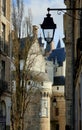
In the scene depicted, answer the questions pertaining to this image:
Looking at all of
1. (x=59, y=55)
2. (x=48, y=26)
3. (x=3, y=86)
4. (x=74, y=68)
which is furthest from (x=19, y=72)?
(x=59, y=55)

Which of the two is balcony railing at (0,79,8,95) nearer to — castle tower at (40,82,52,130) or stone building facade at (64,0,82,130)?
stone building facade at (64,0,82,130)

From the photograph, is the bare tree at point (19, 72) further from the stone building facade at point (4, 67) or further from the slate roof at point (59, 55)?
the slate roof at point (59, 55)

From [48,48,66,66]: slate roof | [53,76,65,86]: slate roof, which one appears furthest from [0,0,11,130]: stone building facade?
[48,48,66,66]: slate roof

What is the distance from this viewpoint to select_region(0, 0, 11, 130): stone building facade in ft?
134

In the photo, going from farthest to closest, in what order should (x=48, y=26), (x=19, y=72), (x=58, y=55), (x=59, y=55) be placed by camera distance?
(x=58, y=55) < (x=59, y=55) < (x=19, y=72) < (x=48, y=26)

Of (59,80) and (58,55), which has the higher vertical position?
(58,55)

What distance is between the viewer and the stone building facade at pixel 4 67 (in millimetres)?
40938

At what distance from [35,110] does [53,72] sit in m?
26.8

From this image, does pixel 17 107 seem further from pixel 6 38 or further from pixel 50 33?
pixel 50 33

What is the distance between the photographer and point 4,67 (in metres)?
42.2

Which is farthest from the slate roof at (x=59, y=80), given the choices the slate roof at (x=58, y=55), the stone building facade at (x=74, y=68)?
the stone building facade at (x=74, y=68)

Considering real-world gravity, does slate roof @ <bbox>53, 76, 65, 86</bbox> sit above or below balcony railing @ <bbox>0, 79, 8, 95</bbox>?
below

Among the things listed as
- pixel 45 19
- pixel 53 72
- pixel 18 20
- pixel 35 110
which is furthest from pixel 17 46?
pixel 53 72

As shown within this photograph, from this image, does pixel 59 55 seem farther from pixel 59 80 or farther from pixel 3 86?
pixel 3 86
